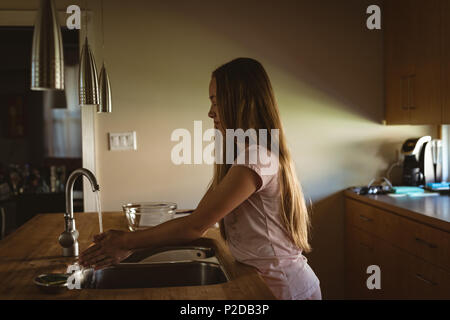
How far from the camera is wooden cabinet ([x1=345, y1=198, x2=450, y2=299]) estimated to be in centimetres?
233

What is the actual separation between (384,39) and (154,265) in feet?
8.17

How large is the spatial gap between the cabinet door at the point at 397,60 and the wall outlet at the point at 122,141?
174cm

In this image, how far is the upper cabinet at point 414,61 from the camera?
9.18 feet

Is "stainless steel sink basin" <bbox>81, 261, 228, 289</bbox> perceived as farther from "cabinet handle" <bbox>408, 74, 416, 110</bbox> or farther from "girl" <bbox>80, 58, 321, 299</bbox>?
"cabinet handle" <bbox>408, 74, 416, 110</bbox>

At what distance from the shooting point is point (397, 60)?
10.8ft

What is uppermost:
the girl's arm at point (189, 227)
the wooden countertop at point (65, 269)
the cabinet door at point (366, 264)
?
the girl's arm at point (189, 227)

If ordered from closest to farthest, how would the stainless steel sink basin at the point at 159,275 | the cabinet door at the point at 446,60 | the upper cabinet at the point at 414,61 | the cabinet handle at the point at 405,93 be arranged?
the stainless steel sink basin at the point at 159,275
the cabinet door at the point at 446,60
the upper cabinet at the point at 414,61
the cabinet handle at the point at 405,93

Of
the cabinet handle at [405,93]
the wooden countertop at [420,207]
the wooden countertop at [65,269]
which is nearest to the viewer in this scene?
the wooden countertop at [65,269]

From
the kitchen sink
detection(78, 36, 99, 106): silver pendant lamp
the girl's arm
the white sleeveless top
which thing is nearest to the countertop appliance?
the kitchen sink

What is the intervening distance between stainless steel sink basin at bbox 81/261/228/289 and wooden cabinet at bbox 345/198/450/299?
1.14 metres

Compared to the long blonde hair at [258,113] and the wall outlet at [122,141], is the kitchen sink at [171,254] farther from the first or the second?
the wall outlet at [122,141]

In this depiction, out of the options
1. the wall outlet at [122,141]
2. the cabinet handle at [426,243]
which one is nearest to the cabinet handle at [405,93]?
the cabinet handle at [426,243]

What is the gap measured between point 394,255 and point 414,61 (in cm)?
117

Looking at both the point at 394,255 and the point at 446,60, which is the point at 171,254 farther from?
the point at 446,60
